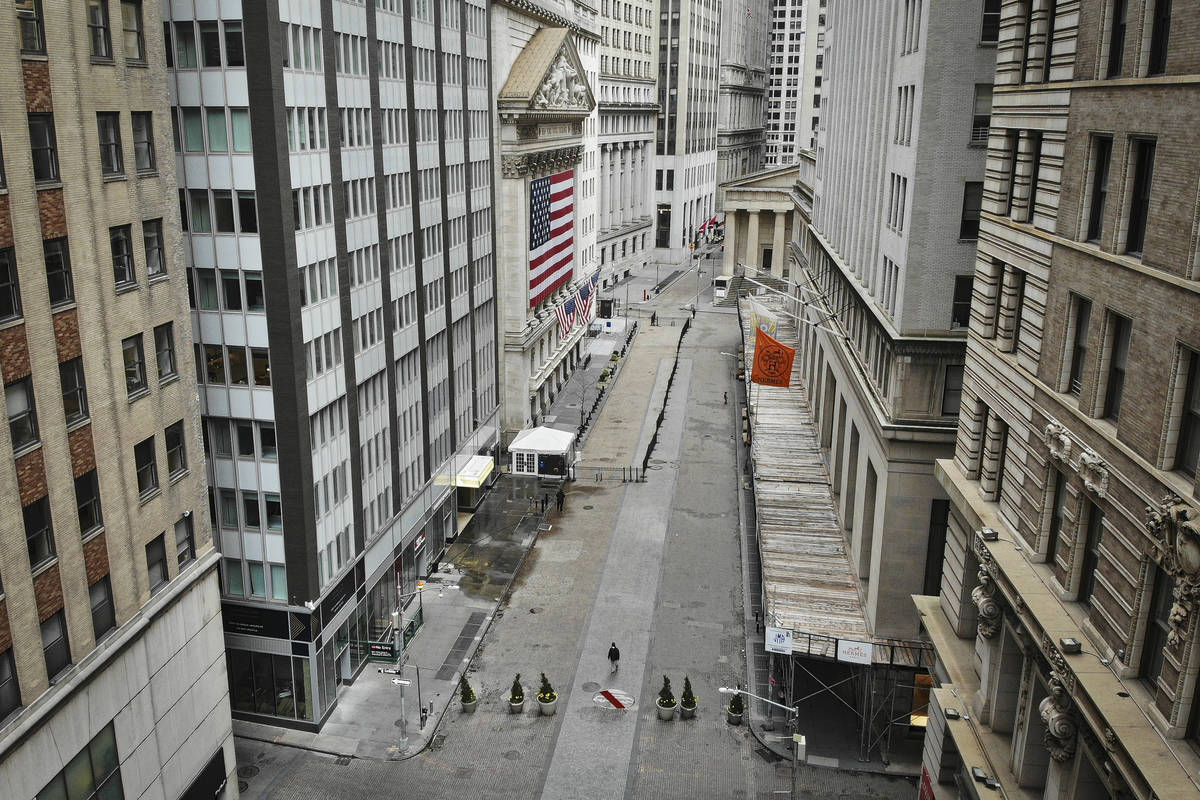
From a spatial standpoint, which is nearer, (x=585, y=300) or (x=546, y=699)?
(x=546, y=699)

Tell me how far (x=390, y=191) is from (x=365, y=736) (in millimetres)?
25034

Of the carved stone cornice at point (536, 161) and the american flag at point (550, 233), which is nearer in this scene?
the carved stone cornice at point (536, 161)

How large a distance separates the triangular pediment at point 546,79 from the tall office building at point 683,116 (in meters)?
71.7

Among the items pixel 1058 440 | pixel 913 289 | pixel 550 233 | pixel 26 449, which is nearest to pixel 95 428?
pixel 26 449

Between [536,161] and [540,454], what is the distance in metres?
22.5

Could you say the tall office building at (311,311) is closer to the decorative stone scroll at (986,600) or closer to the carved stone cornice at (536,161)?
the carved stone cornice at (536,161)

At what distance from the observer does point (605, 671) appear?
46781 mm

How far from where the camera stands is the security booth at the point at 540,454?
6775 centimetres

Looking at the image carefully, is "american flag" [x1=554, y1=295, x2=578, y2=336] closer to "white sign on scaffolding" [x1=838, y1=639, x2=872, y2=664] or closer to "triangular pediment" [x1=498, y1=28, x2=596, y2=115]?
"triangular pediment" [x1=498, y1=28, x2=596, y2=115]

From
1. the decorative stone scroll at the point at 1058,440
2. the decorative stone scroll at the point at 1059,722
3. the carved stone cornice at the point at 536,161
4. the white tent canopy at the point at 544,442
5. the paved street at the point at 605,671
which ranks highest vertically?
the carved stone cornice at the point at 536,161

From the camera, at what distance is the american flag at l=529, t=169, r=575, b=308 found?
7544 cm

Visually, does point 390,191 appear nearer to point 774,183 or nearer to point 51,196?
point 51,196

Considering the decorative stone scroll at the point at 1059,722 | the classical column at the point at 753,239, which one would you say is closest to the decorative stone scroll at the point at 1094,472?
the decorative stone scroll at the point at 1059,722

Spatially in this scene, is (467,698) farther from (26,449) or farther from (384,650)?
(26,449)
